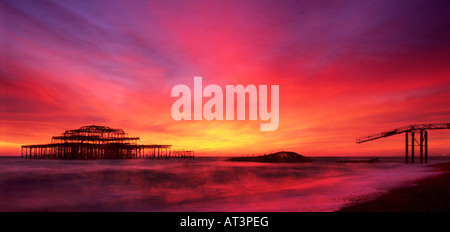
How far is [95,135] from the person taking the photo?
289 ft

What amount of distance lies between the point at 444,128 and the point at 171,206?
47.4m
